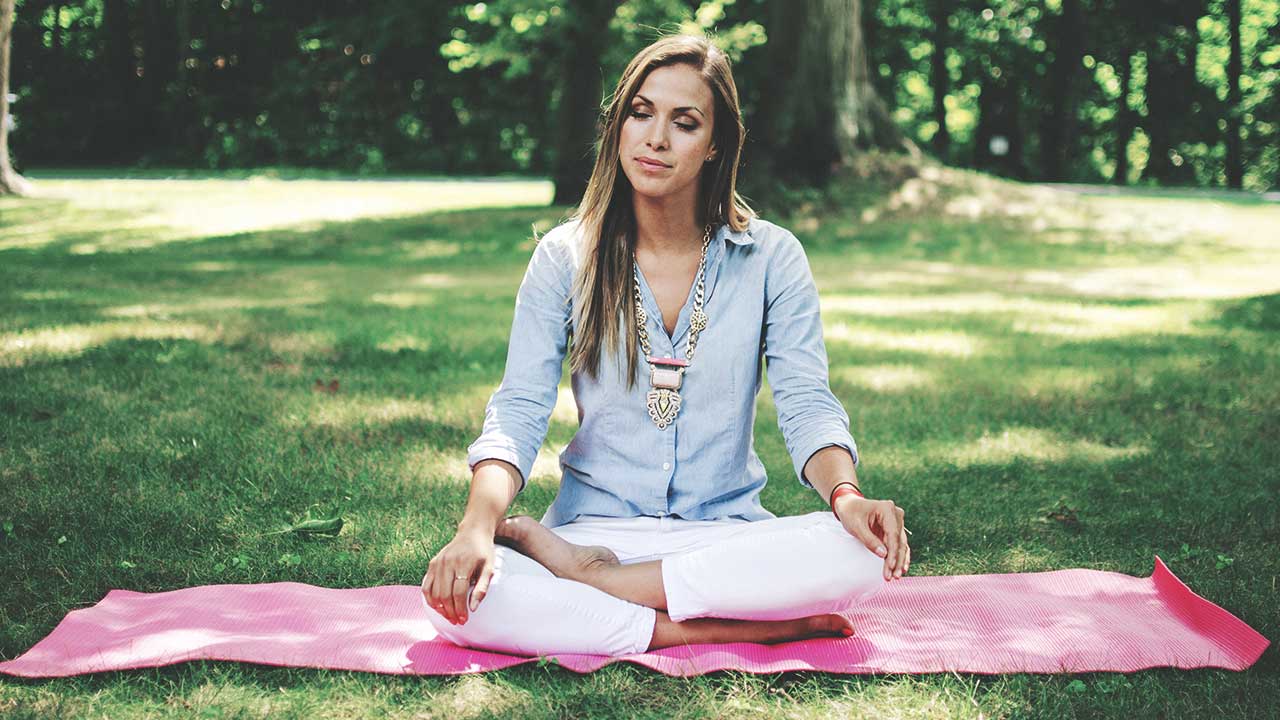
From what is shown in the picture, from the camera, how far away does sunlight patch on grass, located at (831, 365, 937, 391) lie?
6.21 metres

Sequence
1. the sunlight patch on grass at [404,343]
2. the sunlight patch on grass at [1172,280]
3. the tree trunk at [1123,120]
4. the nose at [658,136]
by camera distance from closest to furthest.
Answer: the nose at [658,136], the sunlight patch on grass at [404,343], the sunlight patch on grass at [1172,280], the tree trunk at [1123,120]

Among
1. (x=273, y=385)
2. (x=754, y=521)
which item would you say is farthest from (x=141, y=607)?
(x=273, y=385)

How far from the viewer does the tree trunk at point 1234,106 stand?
1063 inches

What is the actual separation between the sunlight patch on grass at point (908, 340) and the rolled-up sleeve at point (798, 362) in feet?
13.5

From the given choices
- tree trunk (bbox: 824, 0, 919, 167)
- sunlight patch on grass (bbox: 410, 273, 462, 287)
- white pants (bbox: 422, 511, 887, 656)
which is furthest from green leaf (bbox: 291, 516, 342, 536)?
tree trunk (bbox: 824, 0, 919, 167)

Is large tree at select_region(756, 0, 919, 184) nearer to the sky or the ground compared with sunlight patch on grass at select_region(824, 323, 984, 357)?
nearer to the sky

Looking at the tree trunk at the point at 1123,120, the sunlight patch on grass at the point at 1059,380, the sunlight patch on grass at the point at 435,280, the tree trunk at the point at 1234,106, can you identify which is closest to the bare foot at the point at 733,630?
the sunlight patch on grass at the point at 1059,380

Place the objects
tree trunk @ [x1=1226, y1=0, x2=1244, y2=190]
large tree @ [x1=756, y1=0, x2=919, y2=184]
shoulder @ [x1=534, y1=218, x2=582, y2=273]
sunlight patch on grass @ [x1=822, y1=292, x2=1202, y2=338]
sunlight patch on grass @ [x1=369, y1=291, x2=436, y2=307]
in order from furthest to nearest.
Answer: tree trunk @ [x1=1226, y1=0, x2=1244, y2=190] → large tree @ [x1=756, y1=0, x2=919, y2=184] → sunlight patch on grass @ [x1=369, y1=291, x2=436, y2=307] → sunlight patch on grass @ [x1=822, y1=292, x2=1202, y2=338] → shoulder @ [x1=534, y1=218, x2=582, y2=273]

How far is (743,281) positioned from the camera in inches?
124

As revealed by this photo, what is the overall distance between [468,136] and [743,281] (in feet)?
88.4

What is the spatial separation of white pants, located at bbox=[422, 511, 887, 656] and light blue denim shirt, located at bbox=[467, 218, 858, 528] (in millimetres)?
230

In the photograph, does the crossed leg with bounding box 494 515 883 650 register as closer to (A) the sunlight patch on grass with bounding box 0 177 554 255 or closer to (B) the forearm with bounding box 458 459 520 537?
(B) the forearm with bounding box 458 459 520 537

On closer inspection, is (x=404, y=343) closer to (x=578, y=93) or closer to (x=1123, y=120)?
(x=578, y=93)

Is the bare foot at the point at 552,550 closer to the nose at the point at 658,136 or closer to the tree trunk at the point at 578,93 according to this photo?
the nose at the point at 658,136
